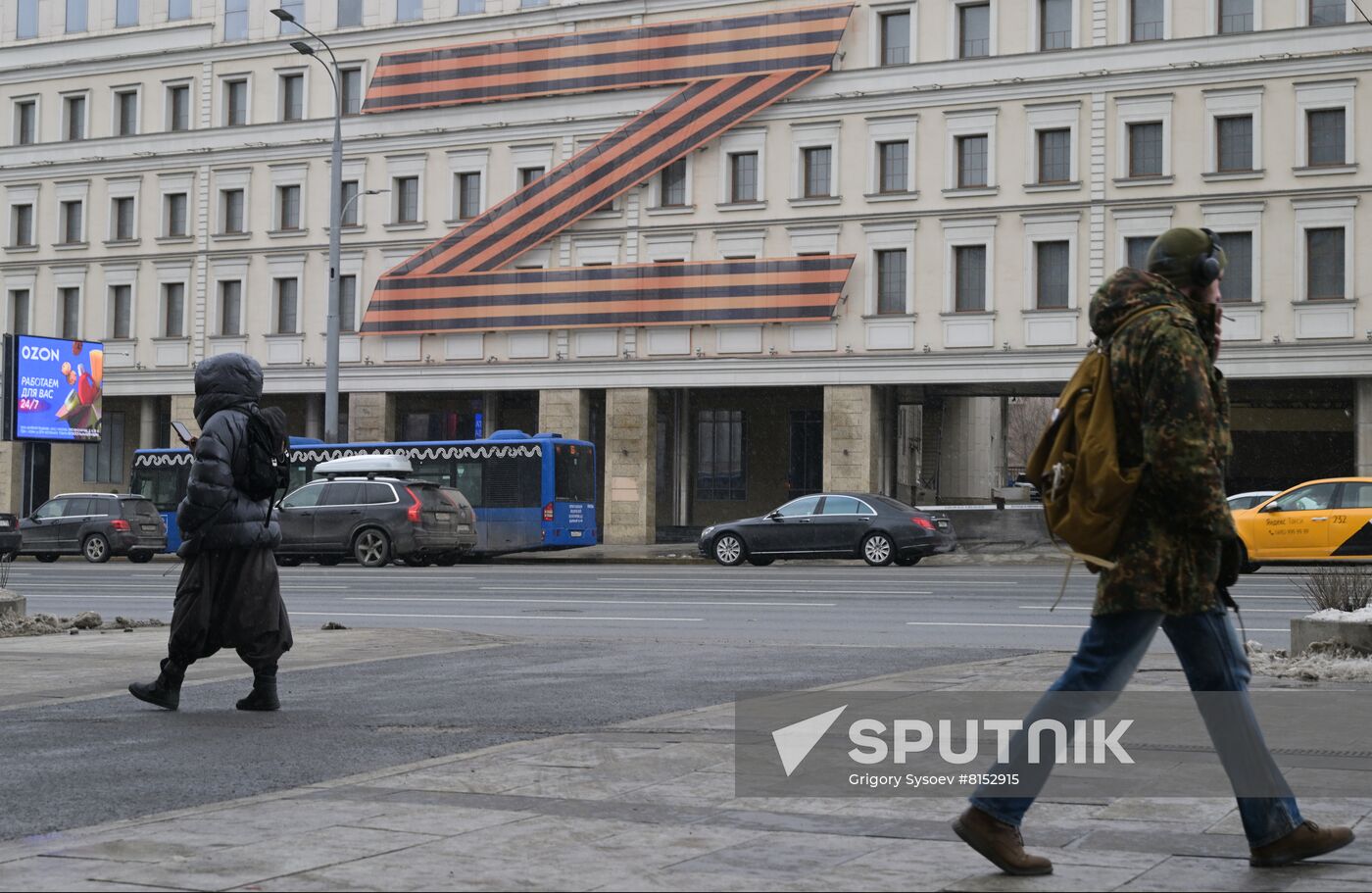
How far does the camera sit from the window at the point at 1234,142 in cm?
3991

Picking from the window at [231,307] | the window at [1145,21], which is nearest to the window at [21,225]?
the window at [231,307]

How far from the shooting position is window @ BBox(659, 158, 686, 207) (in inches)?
1777

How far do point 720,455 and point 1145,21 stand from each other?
17159 mm

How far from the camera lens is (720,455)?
167 feet

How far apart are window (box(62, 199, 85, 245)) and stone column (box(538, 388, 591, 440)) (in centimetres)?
1651

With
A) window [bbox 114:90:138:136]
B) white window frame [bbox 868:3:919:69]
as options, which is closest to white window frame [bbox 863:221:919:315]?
white window frame [bbox 868:3:919:69]

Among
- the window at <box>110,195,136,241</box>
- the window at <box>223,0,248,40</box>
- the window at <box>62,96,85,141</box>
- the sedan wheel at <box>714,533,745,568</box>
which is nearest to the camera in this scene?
the sedan wheel at <box>714,533,745,568</box>

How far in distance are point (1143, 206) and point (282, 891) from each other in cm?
3832

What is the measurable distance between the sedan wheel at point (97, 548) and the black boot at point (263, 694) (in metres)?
31.3

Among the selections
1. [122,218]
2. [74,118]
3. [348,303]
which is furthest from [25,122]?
[348,303]

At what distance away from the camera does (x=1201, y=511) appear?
4.85 metres

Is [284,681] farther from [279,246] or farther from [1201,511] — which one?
[279,246]

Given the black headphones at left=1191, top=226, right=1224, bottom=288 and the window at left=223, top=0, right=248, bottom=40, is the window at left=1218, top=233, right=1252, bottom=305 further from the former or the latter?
the black headphones at left=1191, top=226, right=1224, bottom=288

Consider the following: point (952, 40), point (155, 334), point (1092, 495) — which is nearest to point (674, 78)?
point (952, 40)
